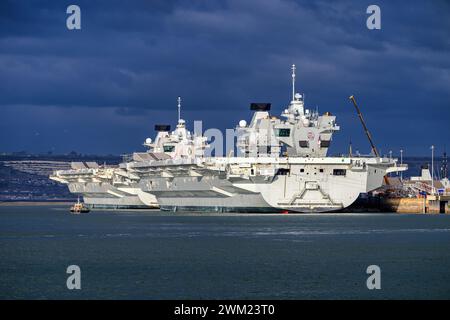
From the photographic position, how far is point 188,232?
2341 inches

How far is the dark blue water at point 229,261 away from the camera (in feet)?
110

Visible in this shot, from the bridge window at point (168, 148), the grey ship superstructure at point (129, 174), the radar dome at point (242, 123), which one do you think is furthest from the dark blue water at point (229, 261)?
the bridge window at point (168, 148)

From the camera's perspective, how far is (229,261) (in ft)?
138

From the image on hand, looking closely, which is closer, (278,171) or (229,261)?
(229,261)

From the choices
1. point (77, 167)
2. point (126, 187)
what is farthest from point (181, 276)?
point (77, 167)

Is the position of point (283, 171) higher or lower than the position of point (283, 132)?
lower

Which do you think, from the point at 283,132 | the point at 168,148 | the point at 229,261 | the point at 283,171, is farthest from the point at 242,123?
the point at 229,261

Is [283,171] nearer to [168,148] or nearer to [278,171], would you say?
[278,171]

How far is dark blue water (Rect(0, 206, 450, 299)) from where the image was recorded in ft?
110

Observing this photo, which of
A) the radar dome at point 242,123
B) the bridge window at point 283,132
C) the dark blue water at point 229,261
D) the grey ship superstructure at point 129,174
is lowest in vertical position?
the dark blue water at point 229,261

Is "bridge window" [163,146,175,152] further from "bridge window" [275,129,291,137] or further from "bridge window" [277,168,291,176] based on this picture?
"bridge window" [277,168,291,176]

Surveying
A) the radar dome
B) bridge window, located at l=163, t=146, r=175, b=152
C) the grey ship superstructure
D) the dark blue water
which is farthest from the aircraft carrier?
bridge window, located at l=163, t=146, r=175, b=152

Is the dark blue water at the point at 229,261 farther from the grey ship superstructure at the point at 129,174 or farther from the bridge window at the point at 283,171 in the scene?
the grey ship superstructure at the point at 129,174
